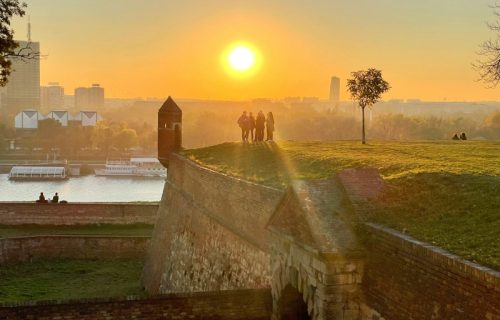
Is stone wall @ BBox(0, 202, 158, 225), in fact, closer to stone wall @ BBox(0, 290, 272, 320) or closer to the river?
stone wall @ BBox(0, 290, 272, 320)

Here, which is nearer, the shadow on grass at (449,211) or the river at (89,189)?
the shadow on grass at (449,211)

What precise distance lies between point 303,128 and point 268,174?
6346 cm

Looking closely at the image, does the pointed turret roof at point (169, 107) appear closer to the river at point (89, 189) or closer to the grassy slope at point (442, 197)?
the grassy slope at point (442, 197)

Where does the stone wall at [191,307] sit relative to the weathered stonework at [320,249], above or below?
below

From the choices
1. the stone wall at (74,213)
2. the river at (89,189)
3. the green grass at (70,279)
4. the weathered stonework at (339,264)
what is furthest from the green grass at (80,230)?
the river at (89,189)

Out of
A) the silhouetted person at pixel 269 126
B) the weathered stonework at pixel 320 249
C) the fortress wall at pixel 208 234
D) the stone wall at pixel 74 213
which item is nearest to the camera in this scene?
the weathered stonework at pixel 320 249

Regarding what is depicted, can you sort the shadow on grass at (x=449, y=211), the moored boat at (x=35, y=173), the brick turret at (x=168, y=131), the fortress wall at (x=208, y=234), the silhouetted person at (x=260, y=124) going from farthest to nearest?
the moored boat at (x=35, y=173) → the brick turret at (x=168, y=131) → the silhouetted person at (x=260, y=124) → the fortress wall at (x=208, y=234) → the shadow on grass at (x=449, y=211)

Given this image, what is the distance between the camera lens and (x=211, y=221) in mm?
14391

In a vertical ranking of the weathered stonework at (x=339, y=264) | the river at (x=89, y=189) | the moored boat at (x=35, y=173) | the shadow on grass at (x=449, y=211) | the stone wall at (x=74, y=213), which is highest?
the shadow on grass at (x=449, y=211)

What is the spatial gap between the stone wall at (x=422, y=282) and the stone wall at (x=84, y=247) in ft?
55.7

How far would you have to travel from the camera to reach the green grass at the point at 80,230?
24688 mm

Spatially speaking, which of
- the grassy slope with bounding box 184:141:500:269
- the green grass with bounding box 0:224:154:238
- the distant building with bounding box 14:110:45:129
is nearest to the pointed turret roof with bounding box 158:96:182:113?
the green grass with bounding box 0:224:154:238

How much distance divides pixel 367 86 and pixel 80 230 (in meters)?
13.3

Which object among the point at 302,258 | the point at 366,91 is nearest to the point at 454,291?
the point at 302,258
